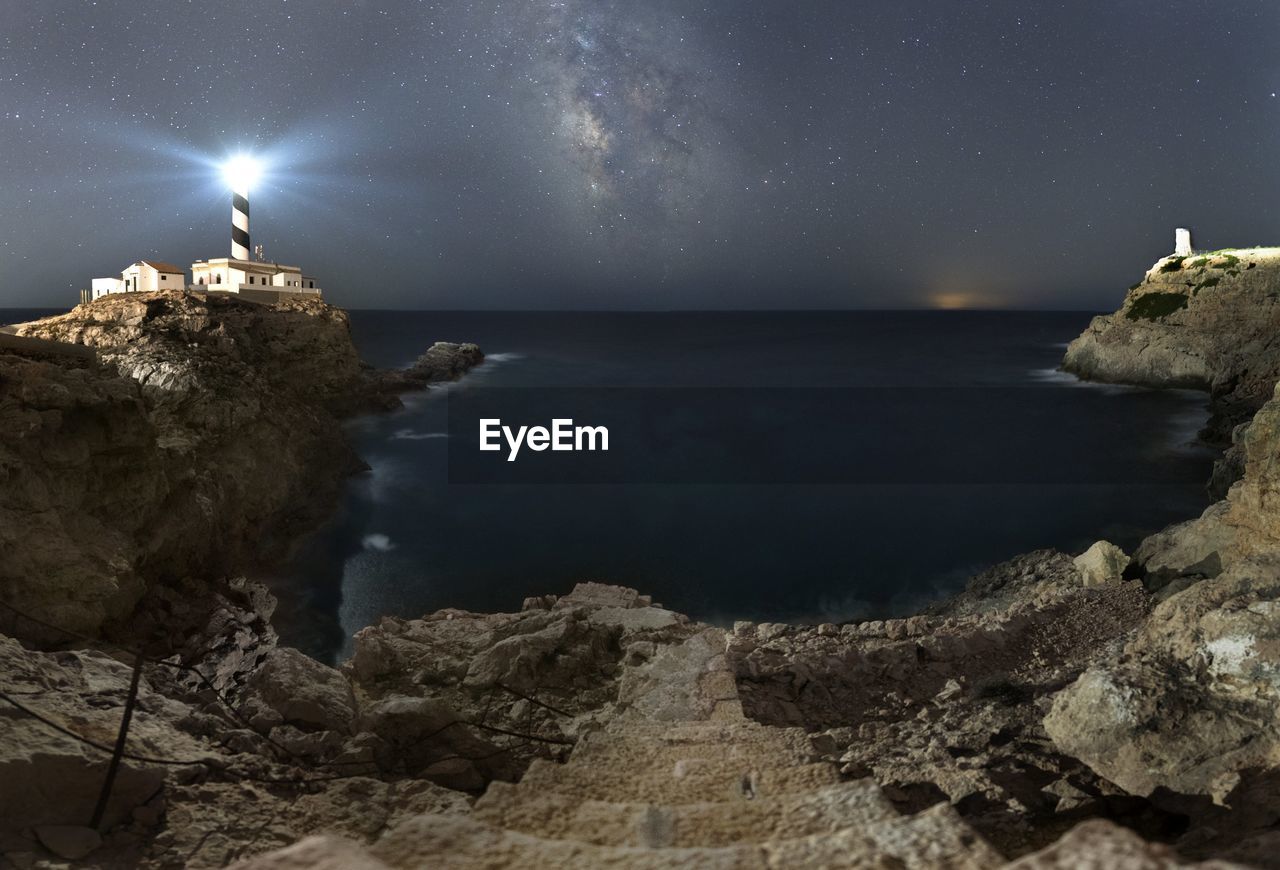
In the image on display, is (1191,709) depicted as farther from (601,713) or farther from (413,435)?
(413,435)

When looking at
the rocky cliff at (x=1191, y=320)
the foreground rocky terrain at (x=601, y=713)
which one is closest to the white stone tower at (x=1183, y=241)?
the rocky cliff at (x=1191, y=320)

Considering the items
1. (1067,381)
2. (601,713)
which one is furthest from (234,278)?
(1067,381)

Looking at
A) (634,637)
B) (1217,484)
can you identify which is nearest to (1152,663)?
(634,637)

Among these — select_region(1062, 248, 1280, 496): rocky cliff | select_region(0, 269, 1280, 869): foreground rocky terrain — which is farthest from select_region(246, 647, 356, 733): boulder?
select_region(1062, 248, 1280, 496): rocky cliff

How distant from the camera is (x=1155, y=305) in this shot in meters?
52.0

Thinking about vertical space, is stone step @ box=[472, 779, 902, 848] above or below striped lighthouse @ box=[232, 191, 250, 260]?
below

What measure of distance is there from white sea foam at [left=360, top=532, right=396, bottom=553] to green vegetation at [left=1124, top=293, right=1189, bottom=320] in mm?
51027

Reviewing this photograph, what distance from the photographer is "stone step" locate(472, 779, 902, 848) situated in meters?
5.15

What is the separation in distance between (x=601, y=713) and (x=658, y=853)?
5.39 meters

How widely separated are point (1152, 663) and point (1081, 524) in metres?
18.7

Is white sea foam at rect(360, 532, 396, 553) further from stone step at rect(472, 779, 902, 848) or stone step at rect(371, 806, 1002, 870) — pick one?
stone step at rect(371, 806, 1002, 870)

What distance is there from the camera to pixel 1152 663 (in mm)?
8461

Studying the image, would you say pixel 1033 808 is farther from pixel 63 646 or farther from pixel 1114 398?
pixel 1114 398

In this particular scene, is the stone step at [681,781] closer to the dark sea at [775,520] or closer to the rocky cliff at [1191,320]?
the dark sea at [775,520]
